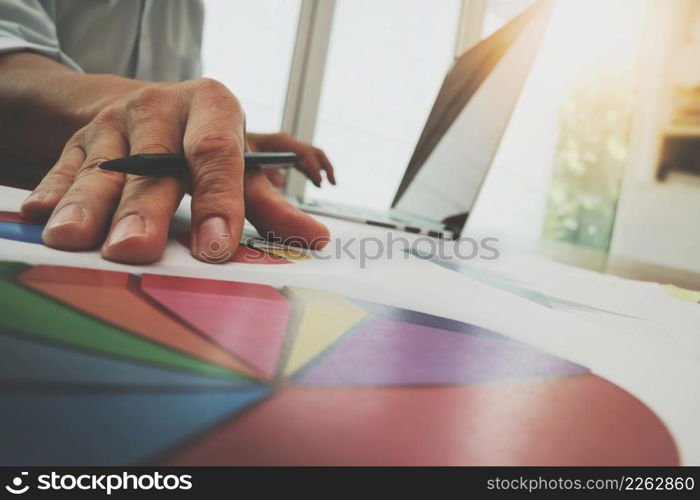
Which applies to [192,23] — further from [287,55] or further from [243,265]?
[243,265]

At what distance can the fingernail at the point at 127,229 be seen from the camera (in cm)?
24

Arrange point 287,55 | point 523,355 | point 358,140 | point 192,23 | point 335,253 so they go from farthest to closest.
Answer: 1. point 358,140
2. point 287,55
3. point 192,23
4. point 335,253
5. point 523,355

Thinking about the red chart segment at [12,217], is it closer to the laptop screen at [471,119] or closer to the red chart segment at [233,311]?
the red chart segment at [233,311]

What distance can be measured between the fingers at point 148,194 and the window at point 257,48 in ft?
4.35

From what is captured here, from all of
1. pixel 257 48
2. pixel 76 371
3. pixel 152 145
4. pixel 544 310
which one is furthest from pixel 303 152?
pixel 257 48

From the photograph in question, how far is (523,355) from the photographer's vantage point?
19 cm

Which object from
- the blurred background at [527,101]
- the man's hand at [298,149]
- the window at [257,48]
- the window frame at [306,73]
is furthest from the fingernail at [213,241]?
the window at [257,48]

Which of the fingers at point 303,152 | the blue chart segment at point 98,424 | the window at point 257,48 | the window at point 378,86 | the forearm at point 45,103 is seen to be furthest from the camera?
the window at point 378,86

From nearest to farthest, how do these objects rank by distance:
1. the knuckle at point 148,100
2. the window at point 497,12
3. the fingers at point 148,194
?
the fingers at point 148,194, the knuckle at point 148,100, the window at point 497,12

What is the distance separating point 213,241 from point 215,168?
0.07 meters

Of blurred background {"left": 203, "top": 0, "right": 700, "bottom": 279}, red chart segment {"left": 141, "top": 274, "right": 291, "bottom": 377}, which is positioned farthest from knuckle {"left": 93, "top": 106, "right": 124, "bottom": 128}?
blurred background {"left": 203, "top": 0, "right": 700, "bottom": 279}

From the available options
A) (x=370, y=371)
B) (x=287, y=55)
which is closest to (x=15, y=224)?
(x=370, y=371)
